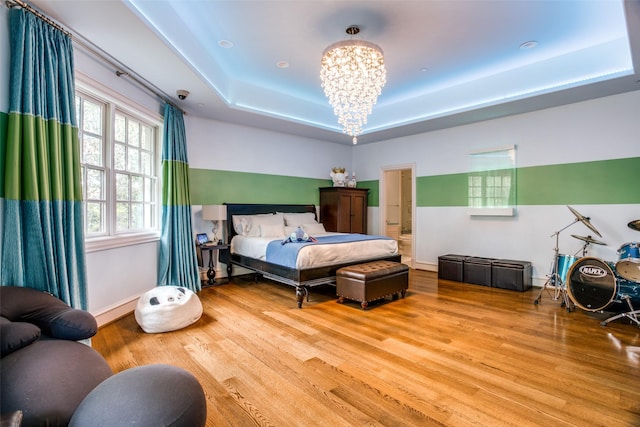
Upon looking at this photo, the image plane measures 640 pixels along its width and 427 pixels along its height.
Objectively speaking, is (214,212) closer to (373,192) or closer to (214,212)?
(214,212)

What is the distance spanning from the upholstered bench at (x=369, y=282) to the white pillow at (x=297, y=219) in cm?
201

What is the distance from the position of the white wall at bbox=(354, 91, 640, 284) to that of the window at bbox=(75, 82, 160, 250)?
4742 mm

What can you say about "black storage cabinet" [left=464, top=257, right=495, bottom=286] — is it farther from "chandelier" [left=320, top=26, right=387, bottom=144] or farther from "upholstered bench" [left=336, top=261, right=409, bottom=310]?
"chandelier" [left=320, top=26, right=387, bottom=144]

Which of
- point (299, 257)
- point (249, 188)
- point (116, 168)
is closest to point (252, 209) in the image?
point (249, 188)

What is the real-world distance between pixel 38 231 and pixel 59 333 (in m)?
0.89

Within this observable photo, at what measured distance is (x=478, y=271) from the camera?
511 centimetres

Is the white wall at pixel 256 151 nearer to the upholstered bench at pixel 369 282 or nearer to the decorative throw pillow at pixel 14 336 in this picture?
the upholstered bench at pixel 369 282

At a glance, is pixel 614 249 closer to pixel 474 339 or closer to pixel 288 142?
pixel 474 339

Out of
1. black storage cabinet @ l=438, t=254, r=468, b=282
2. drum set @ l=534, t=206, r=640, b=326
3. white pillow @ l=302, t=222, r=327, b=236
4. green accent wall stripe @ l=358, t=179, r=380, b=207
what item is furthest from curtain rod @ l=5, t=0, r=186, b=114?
drum set @ l=534, t=206, r=640, b=326

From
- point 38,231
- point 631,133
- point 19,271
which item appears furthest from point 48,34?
point 631,133

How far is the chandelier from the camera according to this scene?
3.15 metres

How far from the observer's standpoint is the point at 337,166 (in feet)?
24.2

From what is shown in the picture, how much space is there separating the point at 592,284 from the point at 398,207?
18.4 ft

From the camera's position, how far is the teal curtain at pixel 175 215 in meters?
4.30
